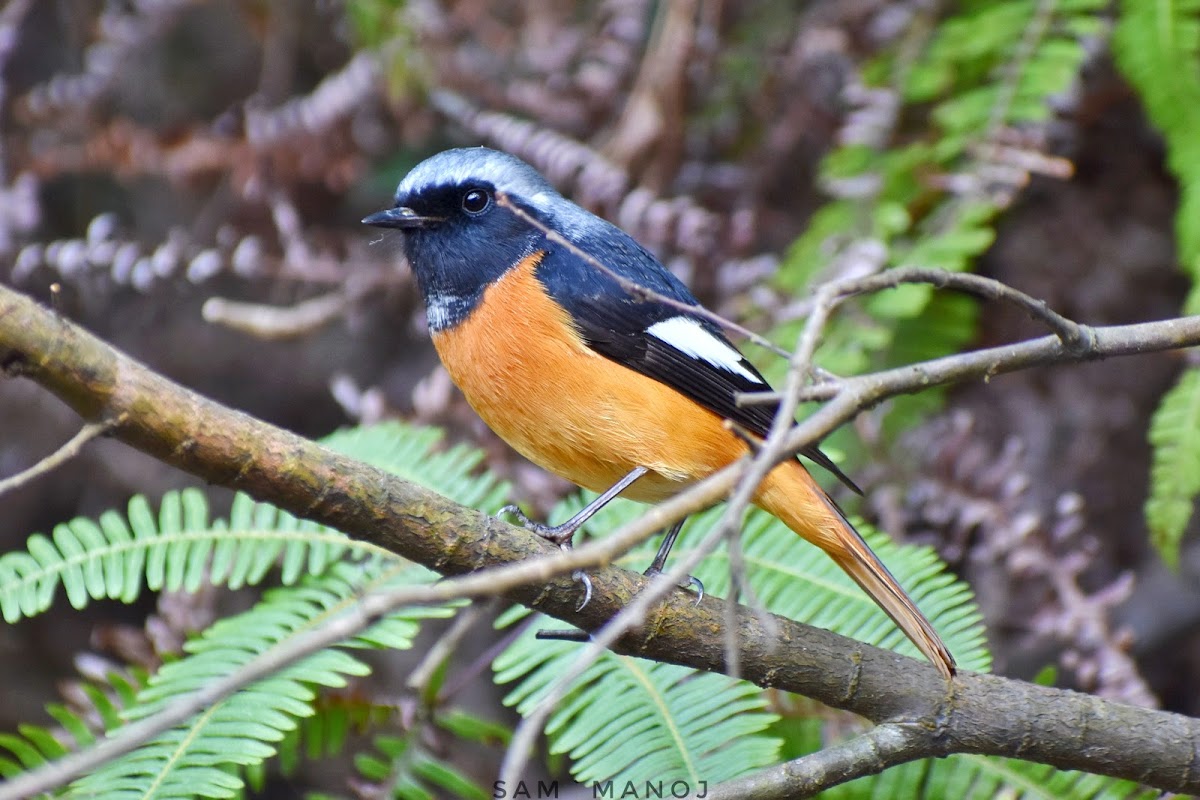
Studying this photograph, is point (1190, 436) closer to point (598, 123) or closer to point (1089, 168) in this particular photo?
point (1089, 168)


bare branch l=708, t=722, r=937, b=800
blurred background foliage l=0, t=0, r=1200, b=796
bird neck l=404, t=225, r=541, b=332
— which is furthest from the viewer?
blurred background foliage l=0, t=0, r=1200, b=796

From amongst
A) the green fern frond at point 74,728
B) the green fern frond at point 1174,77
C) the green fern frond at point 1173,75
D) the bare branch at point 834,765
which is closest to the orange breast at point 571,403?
the bare branch at point 834,765

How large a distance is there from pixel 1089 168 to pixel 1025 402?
1023 mm

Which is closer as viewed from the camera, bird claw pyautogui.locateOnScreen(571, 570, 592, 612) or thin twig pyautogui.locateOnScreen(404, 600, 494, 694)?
bird claw pyautogui.locateOnScreen(571, 570, 592, 612)

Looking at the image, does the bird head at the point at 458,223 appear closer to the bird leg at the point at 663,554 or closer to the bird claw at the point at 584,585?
the bird leg at the point at 663,554

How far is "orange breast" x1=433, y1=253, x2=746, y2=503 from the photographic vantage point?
2504 mm

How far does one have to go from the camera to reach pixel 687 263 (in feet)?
13.0

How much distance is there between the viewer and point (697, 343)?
2697mm

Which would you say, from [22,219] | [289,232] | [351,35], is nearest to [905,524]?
[289,232]

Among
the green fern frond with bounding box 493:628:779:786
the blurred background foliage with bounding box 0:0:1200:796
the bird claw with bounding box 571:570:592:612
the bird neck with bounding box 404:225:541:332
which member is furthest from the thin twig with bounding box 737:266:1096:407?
the blurred background foliage with bounding box 0:0:1200:796

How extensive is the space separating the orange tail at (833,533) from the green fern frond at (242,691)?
2.69 ft

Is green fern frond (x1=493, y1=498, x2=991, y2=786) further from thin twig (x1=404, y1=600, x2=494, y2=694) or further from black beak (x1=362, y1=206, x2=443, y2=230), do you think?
black beak (x1=362, y1=206, x2=443, y2=230)

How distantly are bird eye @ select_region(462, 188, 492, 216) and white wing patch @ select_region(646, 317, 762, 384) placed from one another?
0.58 metres

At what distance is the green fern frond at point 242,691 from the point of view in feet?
7.06
